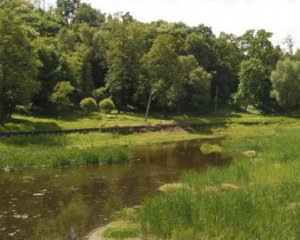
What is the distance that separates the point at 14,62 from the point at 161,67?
29.7 meters

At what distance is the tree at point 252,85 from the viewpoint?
93.6 metres

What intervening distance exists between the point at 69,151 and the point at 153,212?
67.0 feet

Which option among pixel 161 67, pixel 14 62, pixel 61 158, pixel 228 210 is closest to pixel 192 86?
pixel 161 67

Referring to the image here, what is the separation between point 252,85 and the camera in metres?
94.2

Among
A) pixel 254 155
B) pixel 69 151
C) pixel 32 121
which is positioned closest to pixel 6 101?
pixel 32 121

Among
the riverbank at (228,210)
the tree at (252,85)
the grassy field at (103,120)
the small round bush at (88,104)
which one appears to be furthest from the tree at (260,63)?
the riverbank at (228,210)

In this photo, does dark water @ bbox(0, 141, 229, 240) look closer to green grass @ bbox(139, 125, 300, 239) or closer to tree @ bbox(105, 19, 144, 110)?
green grass @ bbox(139, 125, 300, 239)

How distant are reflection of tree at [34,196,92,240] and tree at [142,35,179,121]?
53.5m

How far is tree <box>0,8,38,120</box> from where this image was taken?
5084 centimetres

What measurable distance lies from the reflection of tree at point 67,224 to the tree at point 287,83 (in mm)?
76818

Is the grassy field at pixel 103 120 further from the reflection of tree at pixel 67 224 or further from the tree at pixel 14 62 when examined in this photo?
the reflection of tree at pixel 67 224

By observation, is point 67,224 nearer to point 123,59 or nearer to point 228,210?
point 228,210

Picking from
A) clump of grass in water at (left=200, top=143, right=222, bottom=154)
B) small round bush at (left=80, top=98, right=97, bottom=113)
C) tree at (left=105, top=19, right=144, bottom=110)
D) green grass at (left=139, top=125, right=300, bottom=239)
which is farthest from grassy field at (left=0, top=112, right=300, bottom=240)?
tree at (left=105, top=19, right=144, bottom=110)

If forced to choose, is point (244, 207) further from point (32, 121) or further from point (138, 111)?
point (138, 111)
